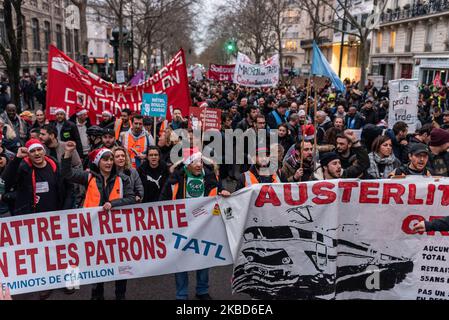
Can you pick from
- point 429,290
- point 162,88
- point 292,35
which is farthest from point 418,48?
point 292,35

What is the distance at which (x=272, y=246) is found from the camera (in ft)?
13.4

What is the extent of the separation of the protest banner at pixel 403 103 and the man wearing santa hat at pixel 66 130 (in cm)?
584

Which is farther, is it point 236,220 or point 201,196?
point 201,196

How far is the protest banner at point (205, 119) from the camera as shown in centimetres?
852

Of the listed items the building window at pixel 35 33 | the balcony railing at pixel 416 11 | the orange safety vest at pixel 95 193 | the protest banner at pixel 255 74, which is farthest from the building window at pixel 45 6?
the orange safety vest at pixel 95 193

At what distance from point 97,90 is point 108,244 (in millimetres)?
4274

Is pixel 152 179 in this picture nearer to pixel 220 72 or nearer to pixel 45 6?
pixel 220 72

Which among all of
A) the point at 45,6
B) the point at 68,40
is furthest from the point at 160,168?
the point at 68,40

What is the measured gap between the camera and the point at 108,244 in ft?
13.8

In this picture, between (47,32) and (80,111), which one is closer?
(80,111)

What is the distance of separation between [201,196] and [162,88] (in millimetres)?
4302

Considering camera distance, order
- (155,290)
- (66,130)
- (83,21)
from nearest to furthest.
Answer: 1. (155,290)
2. (66,130)
3. (83,21)

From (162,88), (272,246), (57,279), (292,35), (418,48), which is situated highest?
(292,35)

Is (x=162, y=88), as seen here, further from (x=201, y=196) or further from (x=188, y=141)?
(x=201, y=196)
